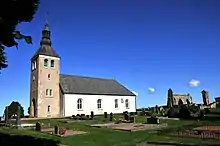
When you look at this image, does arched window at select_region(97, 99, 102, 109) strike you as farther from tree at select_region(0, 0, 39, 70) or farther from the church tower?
tree at select_region(0, 0, 39, 70)

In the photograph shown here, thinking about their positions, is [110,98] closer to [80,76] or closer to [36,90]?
[80,76]

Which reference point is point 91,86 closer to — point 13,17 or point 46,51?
point 46,51

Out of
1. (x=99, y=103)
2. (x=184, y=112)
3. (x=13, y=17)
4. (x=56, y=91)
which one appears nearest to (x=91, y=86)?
(x=99, y=103)

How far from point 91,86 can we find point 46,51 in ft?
38.5

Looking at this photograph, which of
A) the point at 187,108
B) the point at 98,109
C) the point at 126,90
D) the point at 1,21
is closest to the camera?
the point at 1,21

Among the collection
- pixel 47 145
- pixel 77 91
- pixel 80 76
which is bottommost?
pixel 47 145

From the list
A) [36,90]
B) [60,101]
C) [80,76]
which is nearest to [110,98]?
[80,76]

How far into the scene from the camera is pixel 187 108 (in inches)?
1384

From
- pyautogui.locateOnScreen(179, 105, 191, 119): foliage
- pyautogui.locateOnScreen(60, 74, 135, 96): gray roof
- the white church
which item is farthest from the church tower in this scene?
pyautogui.locateOnScreen(179, 105, 191, 119): foliage

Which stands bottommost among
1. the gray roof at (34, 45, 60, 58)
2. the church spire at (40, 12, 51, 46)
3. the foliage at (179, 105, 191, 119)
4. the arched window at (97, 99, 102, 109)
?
the foliage at (179, 105, 191, 119)

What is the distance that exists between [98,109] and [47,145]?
3701cm

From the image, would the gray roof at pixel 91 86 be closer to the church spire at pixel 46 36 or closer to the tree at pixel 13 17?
the church spire at pixel 46 36

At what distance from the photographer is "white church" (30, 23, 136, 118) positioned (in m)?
43.5

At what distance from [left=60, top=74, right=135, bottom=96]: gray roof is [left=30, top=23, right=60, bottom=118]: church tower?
2142mm
